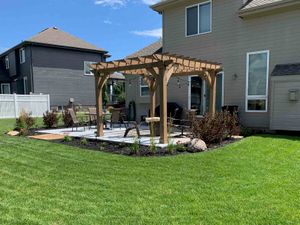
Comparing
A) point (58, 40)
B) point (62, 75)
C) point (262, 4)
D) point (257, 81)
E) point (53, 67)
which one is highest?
point (58, 40)

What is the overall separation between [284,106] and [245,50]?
9.37 ft

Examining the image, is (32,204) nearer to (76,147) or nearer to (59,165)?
(59,165)

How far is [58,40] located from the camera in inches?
961

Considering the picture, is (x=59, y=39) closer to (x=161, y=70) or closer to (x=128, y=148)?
(x=161, y=70)

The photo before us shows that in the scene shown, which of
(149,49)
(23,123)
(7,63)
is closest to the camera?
(23,123)

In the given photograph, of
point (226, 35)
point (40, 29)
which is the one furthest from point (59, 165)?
point (40, 29)

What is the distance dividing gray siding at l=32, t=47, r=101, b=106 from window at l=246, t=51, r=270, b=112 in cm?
1782

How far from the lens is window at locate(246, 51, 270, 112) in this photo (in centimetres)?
1060

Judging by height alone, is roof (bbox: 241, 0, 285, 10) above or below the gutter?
above

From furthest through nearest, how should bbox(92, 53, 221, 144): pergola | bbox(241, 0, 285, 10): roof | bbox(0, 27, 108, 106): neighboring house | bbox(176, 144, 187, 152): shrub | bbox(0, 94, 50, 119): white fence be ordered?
bbox(0, 27, 108, 106): neighboring house → bbox(0, 94, 50, 119): white fence → bbox(241, 0, 285, 10): roof → bbox(92, 53, 221, 144): pergola → bbox(176, 144, 187, 152): shrub

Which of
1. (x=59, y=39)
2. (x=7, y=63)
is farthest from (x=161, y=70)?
(x=7, y=63)

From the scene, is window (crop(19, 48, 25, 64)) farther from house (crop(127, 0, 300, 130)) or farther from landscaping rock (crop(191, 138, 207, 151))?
landscaping rock (crop(191, 138, 207, 151))

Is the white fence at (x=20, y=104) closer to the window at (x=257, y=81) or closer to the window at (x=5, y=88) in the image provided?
the window at (x=5, y=88)

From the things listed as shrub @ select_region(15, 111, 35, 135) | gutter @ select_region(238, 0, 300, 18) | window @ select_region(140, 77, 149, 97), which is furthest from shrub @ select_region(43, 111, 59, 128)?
gutter @ select_region(238, 0, 300, 18)
